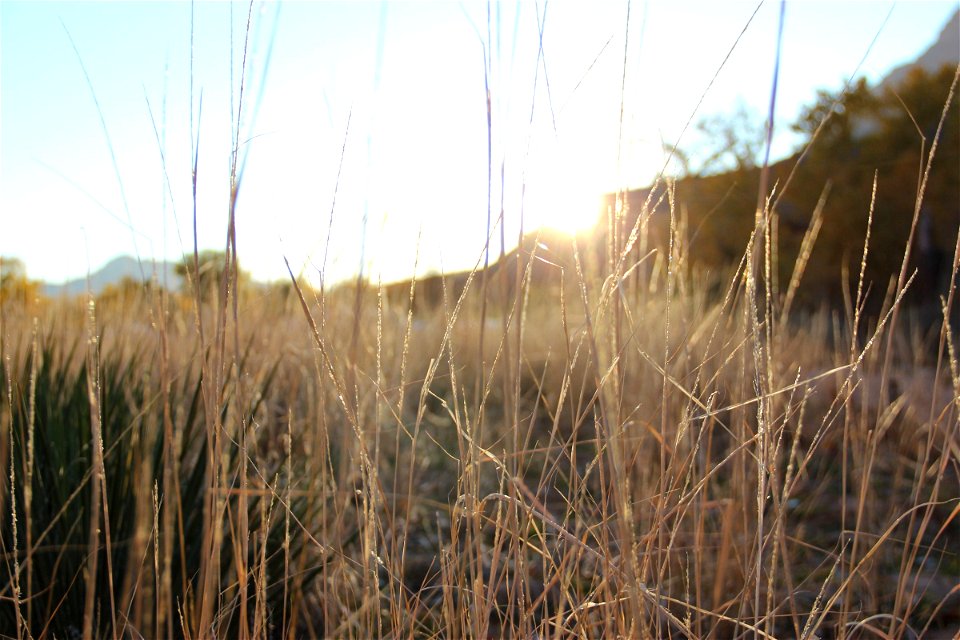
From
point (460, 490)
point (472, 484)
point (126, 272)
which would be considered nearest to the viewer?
point (472, 484)

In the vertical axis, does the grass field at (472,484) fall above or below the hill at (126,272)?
below

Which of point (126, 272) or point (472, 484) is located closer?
point (472, 484)

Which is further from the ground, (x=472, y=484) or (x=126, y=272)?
(x=126, y=272)

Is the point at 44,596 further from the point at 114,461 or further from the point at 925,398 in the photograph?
the point at 925,398

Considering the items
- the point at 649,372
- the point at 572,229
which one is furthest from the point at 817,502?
the point at 572,229

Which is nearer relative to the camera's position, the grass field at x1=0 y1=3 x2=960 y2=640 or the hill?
the grass field at x1=0 y1=3 x2=960 y2=640

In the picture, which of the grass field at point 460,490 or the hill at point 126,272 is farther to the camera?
the hill at point 126,272

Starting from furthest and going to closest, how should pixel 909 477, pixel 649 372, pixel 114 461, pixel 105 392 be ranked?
pixel 909 477 → pixel 649 372 → pixel 105 392 → pixel 114 461

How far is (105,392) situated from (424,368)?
256cm

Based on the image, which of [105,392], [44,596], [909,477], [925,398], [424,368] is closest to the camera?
[44,596]

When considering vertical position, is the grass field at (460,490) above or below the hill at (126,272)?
below

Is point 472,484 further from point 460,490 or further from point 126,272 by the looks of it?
point 126,272

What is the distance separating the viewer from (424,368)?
409cm

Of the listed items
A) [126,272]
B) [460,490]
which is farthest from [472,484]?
[126,272]
